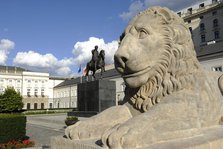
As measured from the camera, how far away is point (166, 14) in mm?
3086

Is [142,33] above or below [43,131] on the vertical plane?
above

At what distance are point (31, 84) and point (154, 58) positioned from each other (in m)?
85.8

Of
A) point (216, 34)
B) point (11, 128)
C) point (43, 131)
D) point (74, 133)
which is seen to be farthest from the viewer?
point (216, 34)

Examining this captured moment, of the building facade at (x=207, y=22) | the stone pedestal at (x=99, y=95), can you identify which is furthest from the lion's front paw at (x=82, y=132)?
the building facade at (x=207, y=22)

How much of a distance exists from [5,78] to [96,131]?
82.8 meters

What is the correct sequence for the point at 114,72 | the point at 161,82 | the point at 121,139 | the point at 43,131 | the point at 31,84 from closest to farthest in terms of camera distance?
the point at 121,139 → the point at 161,82 → the point at 43,131 → the point at 114,72 → the point at 31,84

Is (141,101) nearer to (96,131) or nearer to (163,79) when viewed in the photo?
(163,79)

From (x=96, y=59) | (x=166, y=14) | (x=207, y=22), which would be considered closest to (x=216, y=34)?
(x=207, y=22)

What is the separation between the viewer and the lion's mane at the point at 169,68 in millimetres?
2936

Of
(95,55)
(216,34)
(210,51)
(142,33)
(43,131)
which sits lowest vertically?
(43,131)

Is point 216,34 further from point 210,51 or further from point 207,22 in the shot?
point 210,51

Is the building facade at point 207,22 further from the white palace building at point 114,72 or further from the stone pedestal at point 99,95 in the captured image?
the stone pedestal at point 99,95

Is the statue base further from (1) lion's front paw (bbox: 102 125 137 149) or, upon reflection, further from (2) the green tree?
(2) the green tree

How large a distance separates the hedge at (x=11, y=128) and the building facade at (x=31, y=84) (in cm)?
7446
